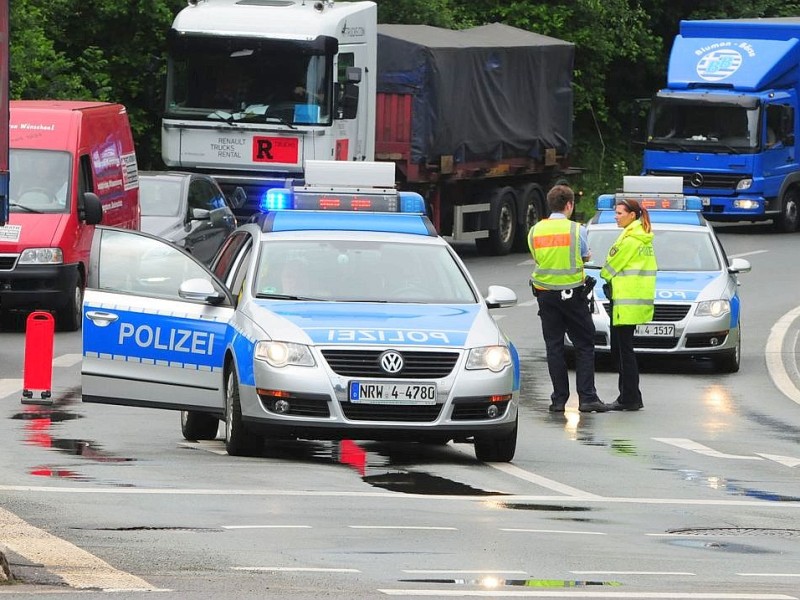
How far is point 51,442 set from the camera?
1262 centimetres

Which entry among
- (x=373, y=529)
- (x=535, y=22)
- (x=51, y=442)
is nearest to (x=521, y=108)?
(x=535, y=22)

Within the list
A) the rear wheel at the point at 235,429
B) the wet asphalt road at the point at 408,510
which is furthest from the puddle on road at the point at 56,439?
the rear wheel at the point at 235,429

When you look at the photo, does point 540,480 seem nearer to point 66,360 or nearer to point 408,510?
point 408,510

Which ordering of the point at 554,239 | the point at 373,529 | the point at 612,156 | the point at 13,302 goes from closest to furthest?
the point at 373,529 < the point at 554,239 < the point at 13,302 < the point at 612,156

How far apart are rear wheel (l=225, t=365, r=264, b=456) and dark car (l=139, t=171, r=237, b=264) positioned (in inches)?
413

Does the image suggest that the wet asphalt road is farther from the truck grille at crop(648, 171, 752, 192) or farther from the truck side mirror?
the truck grille at crop(648, 171, 752, 192)

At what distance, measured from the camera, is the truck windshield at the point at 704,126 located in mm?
36094

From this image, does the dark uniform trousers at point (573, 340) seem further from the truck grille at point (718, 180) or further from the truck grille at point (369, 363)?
the truck grille at point (718, 180)

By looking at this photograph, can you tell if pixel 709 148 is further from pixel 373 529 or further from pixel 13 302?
pixel 373 529

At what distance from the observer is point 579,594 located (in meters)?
7.62

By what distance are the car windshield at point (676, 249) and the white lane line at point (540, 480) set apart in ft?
25.5

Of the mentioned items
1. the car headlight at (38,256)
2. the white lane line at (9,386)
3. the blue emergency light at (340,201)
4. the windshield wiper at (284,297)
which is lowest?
the white lane line at (9,386)

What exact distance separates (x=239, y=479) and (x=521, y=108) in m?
23.2

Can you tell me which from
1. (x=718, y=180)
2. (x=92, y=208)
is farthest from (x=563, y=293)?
(x=718, y=180)
